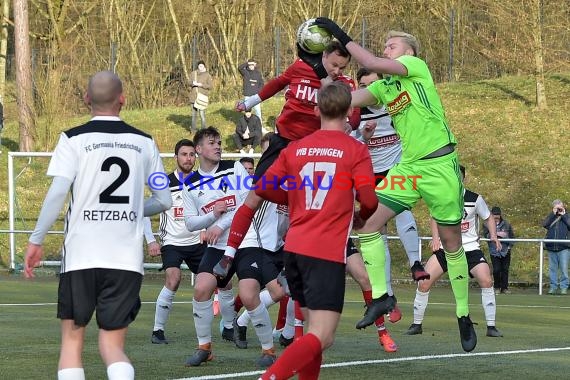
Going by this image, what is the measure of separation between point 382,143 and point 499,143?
69.2 feet

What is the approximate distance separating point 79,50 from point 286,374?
3449cm

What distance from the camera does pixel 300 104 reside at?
30.7 feet

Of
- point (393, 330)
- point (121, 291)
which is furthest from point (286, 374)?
point (393, 330)

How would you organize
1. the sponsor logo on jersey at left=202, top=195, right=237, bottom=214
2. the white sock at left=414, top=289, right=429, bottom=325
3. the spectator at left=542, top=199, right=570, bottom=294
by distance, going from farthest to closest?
the spectator at left=542, top=199, right=570, bottom=294
the white sock at left=414, top=289, right=429, bottom=325
the sponsor logo on jersey at left=202, top=195, right=237, bottom=214

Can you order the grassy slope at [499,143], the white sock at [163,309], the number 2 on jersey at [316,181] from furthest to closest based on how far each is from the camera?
the grassy slope at [499,143]
the white sock at [163,309]
the number 2 on jersey at [316,181]

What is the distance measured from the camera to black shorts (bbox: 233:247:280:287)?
9.82 m

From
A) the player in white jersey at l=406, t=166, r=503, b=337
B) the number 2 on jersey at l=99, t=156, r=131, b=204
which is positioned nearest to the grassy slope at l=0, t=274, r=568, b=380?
the player in white jersey at l=406, t=166, r=503, b=337

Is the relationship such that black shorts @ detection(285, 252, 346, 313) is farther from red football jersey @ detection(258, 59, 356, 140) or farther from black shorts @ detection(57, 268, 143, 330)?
red football jersey @ detection(258, 59, 356, 140)

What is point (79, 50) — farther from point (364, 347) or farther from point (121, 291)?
point (121, 291)

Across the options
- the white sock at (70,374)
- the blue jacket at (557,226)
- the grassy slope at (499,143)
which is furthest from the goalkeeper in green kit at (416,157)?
the grassy slope at (499,143)

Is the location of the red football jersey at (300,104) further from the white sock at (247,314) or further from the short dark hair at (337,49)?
the white sock at (247,314)

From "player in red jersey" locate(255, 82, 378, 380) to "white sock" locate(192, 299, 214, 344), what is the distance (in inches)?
104

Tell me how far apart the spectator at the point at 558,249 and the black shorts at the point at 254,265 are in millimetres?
13529

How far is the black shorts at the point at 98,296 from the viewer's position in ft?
21.2
